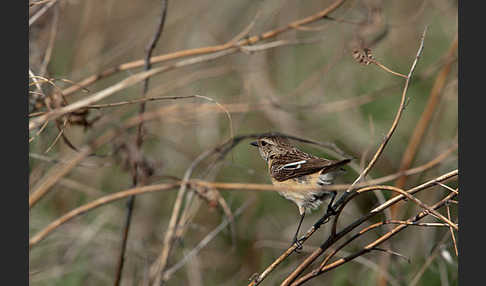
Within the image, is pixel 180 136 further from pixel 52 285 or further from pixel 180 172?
pixel 52 285

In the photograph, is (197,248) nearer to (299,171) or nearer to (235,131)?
(299,171)

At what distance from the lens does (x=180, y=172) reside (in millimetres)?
5078

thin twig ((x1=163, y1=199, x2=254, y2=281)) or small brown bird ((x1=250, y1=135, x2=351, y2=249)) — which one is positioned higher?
small brown bird ((x1=250, y1=135, x2=351, y2=249))

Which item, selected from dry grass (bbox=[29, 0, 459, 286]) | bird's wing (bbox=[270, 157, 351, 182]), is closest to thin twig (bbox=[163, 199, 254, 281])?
dry grass (bbox=[29, 0, 459, 286])

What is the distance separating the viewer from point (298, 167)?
80.8 inches

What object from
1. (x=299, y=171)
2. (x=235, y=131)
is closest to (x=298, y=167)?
(x=299, y=171)

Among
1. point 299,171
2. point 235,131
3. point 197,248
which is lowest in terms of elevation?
point 197,248

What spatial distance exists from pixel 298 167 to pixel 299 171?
1.2 inches

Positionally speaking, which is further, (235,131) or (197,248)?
(235,131)

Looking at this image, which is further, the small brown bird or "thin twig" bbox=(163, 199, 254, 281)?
"thin twig" bbox=(163, 199, 254, 281)

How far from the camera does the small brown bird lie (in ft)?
6.30

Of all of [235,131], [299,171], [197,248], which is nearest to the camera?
[299,171]

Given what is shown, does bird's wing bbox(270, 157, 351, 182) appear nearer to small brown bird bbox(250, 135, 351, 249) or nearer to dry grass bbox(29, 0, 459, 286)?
small brown bird bbox(250, 135, 351, 249)

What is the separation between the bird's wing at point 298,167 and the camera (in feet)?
6.14
